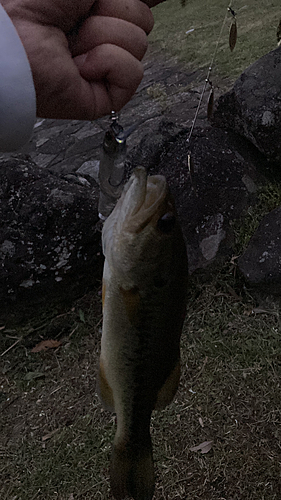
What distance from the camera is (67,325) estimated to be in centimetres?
434

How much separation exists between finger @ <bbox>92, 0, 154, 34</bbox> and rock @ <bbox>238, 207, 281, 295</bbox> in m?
2.63

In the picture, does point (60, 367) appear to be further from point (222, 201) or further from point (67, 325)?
point (222, 201)

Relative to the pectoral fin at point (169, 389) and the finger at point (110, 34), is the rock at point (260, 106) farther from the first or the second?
the pectoral fin at point (169, 389)

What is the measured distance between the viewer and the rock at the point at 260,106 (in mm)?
4184

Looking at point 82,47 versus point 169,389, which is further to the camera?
point 169,389

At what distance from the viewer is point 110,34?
151 centimetres

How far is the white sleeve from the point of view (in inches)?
53.3

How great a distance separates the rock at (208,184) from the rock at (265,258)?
0.91 feet

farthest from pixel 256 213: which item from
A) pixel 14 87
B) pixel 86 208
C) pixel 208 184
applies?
pixel 14 87

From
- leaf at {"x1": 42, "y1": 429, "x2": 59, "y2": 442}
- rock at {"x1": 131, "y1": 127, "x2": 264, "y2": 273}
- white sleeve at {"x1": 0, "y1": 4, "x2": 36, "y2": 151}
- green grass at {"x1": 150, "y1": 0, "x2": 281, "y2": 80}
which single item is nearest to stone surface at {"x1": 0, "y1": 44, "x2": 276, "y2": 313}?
rock at {"x1": 131, "y1": 127, "x2": 264, "y2": 273}

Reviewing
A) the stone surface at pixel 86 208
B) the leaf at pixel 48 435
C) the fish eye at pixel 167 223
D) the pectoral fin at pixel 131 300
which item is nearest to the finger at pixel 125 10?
the fish eye at pixel 167 223

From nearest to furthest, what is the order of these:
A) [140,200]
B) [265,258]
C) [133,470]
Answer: [140,200] → [133,470] → [265,258]

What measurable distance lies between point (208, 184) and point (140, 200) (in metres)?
2.85

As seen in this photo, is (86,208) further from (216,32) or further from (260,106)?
(216,32)
